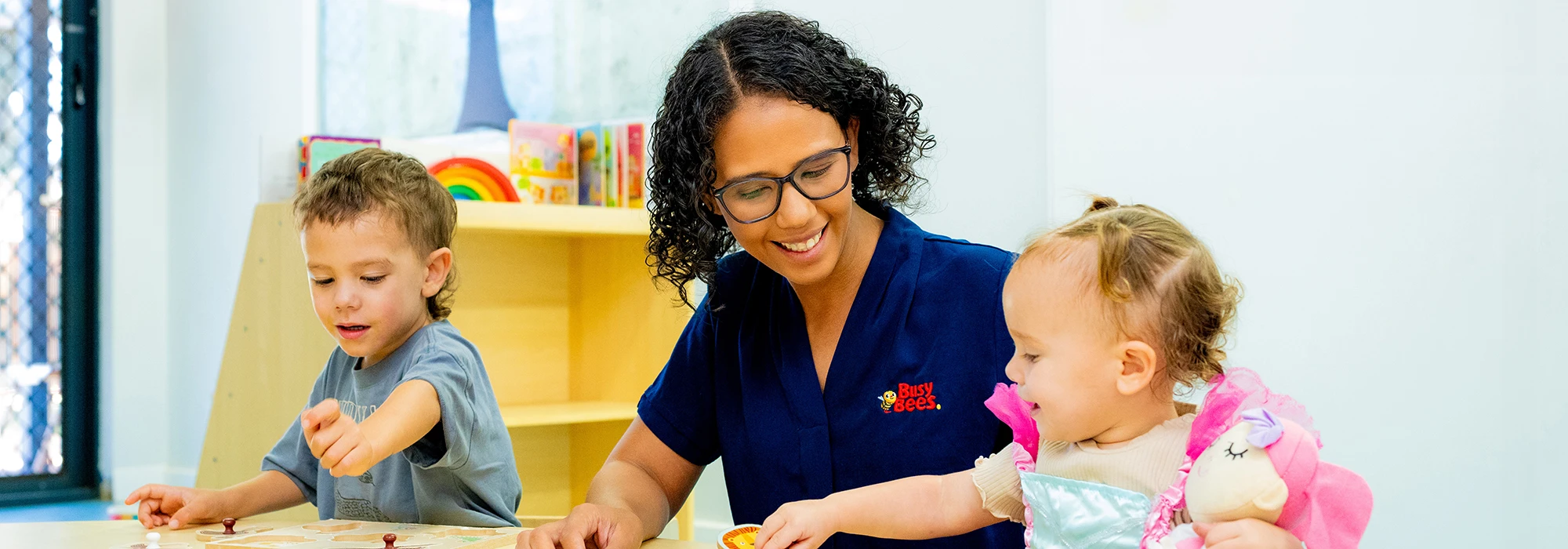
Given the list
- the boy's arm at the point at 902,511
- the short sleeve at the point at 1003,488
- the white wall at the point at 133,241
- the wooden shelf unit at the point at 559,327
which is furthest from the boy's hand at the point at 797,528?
the white wall at the point at 133,241

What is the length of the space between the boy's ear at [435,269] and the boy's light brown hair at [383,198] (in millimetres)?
14

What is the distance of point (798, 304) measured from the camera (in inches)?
50.9

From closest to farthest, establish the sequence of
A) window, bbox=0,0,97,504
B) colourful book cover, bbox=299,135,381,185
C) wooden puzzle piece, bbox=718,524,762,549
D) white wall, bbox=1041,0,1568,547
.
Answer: wooden puzzle piece, bbox=718,524,762,549 → white wall, bbox=1041,0,1568,547 → colourful book cover, bbox=299,135,381,185 → window, bbox=0,0,97,504

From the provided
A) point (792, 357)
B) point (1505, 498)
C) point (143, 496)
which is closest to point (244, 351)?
point (143, 496)

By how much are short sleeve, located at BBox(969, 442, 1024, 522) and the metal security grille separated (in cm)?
460

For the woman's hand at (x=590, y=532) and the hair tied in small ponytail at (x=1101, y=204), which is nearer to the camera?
the hair tied in small ponytail at (x=1101, y=204)

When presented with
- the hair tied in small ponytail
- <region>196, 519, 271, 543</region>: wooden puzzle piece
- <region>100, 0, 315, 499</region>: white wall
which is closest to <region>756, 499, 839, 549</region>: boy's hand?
the hair tied in small ponytail

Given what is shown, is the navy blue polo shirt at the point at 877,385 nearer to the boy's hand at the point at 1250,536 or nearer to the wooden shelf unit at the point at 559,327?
the boy's hand at the point at 1250,536

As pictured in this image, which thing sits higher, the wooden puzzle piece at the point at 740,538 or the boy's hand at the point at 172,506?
the wooden puzzle piece at the point at 740,538

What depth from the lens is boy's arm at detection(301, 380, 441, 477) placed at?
106cm

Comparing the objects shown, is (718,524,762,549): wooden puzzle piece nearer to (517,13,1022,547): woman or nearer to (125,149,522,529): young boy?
(517,13,1022,547): woman

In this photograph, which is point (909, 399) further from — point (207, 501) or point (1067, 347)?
point (207, 501)

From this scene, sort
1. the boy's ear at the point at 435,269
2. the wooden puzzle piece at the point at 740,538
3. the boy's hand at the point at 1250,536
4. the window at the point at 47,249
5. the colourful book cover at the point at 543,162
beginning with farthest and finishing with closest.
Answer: the window at the point at 47,249 → the colourful book cover at the point at 543,162 → the boy's ear at the point at 435,269 → the wooden puzzle piece at the point at 740,538 → the boy's hand at the point at 1250,536

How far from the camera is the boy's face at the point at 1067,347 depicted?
888 millimetres
